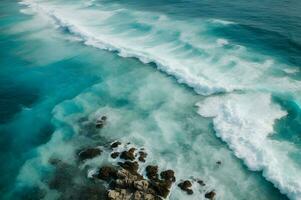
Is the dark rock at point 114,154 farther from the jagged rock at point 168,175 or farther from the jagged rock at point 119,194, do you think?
the jagged rock at point 168,175

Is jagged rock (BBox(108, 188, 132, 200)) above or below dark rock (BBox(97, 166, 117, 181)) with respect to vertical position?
above

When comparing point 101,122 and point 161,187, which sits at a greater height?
point 161,187

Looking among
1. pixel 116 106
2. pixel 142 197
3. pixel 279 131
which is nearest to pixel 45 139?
pixel 116 106

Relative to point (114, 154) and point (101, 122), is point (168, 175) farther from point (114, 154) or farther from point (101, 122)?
point (101, 122)

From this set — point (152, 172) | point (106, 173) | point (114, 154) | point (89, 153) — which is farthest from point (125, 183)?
point (89, 153)

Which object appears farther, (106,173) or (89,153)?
(89,153)

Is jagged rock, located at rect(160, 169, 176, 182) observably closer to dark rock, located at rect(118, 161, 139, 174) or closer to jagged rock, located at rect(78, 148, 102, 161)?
dark rock, located at rect(118, 161, 139, 174)

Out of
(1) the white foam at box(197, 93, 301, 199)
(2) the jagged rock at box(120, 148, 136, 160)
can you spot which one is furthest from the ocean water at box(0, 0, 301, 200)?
(2) the jagged rock at box(120, 148, 136, 160)
